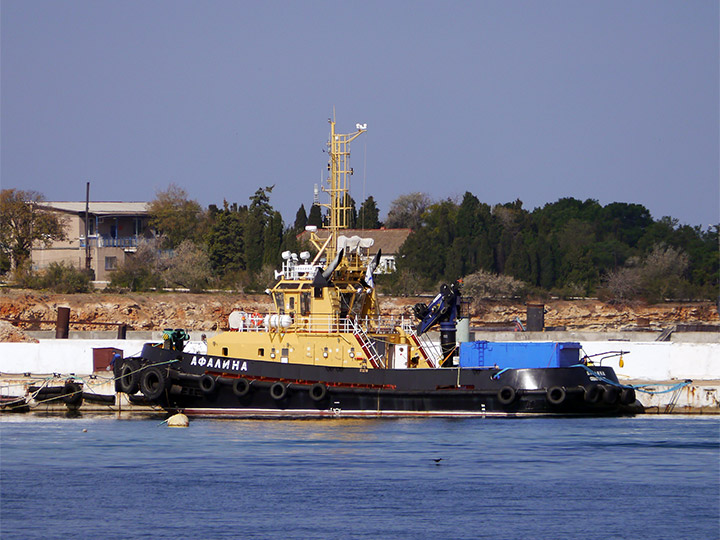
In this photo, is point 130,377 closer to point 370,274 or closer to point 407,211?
point 370,274

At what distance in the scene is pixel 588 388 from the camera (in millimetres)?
29266

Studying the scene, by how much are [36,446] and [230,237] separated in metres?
45.6

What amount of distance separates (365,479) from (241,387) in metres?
8.03

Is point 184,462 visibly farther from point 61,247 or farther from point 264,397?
point 61,247

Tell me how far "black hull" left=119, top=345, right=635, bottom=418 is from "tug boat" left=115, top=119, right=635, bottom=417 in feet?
0.09

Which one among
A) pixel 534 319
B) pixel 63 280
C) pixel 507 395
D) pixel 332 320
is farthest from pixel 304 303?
pixel 63 280

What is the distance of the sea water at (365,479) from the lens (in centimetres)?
1959

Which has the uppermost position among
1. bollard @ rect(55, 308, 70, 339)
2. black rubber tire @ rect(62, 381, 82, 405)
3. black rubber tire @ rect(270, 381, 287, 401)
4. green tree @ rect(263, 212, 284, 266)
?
green tree @ rect(263, 212, 284, 266)

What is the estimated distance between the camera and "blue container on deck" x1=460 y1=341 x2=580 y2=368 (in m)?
29.4

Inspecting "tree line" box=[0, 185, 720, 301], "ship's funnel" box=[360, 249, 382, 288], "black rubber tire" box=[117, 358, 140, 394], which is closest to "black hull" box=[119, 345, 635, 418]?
"black rubber tire" box=[117, 358, 140, 394]

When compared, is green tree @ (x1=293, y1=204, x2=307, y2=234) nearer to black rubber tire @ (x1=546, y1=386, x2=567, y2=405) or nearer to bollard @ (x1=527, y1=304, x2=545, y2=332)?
bollard @ (x1=527, y1=304, x2=545, y2=332)

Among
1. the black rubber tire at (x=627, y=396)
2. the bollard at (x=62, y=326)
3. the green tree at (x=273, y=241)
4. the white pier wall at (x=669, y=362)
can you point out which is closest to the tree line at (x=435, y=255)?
the green tree at (x=273, y=241)

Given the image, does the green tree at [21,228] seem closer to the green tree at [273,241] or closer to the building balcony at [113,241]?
the building balcony at [113,241]

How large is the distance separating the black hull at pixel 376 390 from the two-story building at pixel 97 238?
41.2 meters
